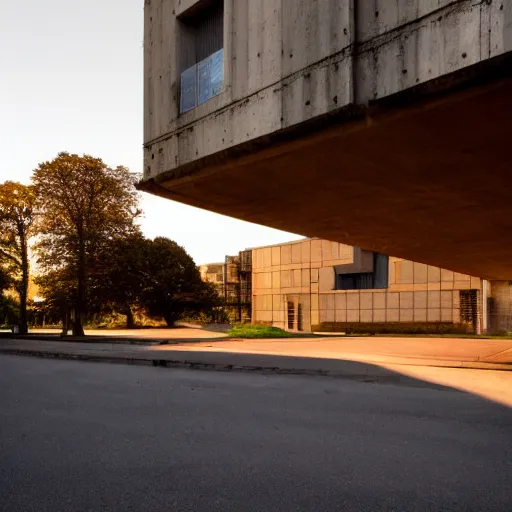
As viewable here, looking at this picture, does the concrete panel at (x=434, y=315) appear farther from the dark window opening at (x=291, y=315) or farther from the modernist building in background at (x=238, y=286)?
the modernist building in background at (x=238, y=286)

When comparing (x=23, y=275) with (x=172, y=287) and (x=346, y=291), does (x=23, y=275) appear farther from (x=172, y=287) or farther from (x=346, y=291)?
(x=346, y=291)

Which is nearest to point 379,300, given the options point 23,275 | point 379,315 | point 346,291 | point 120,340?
point 379,315

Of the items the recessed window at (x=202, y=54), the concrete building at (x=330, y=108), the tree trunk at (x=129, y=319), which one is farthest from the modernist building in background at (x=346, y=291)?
the recessed window at (x=202, y=54)

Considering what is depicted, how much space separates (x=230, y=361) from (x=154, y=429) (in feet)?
28.6

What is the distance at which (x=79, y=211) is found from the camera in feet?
101

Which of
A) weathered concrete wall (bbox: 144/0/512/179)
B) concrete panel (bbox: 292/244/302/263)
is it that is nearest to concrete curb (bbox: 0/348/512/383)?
weathered concrete wall (bbox: 144/0/512/179)

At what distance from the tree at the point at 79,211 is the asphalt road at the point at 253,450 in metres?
22.3

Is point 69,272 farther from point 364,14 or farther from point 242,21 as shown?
point 364,14

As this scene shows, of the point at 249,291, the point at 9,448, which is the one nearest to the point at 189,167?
the point at 9,448

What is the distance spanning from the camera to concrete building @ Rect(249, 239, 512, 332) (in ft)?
119

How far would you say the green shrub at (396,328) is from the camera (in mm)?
35812

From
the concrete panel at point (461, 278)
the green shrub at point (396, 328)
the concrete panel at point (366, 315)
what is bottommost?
the green shrub at point (396, 328)

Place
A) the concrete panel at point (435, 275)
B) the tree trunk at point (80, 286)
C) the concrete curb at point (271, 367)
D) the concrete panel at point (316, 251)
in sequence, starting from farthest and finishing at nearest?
the concrete panel at point (316, 251) < the concrete panel at point (435, 275) < the tree trunk at point (80, 286) < the concrete curb at point (271, 367)

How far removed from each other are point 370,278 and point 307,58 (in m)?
35.0
